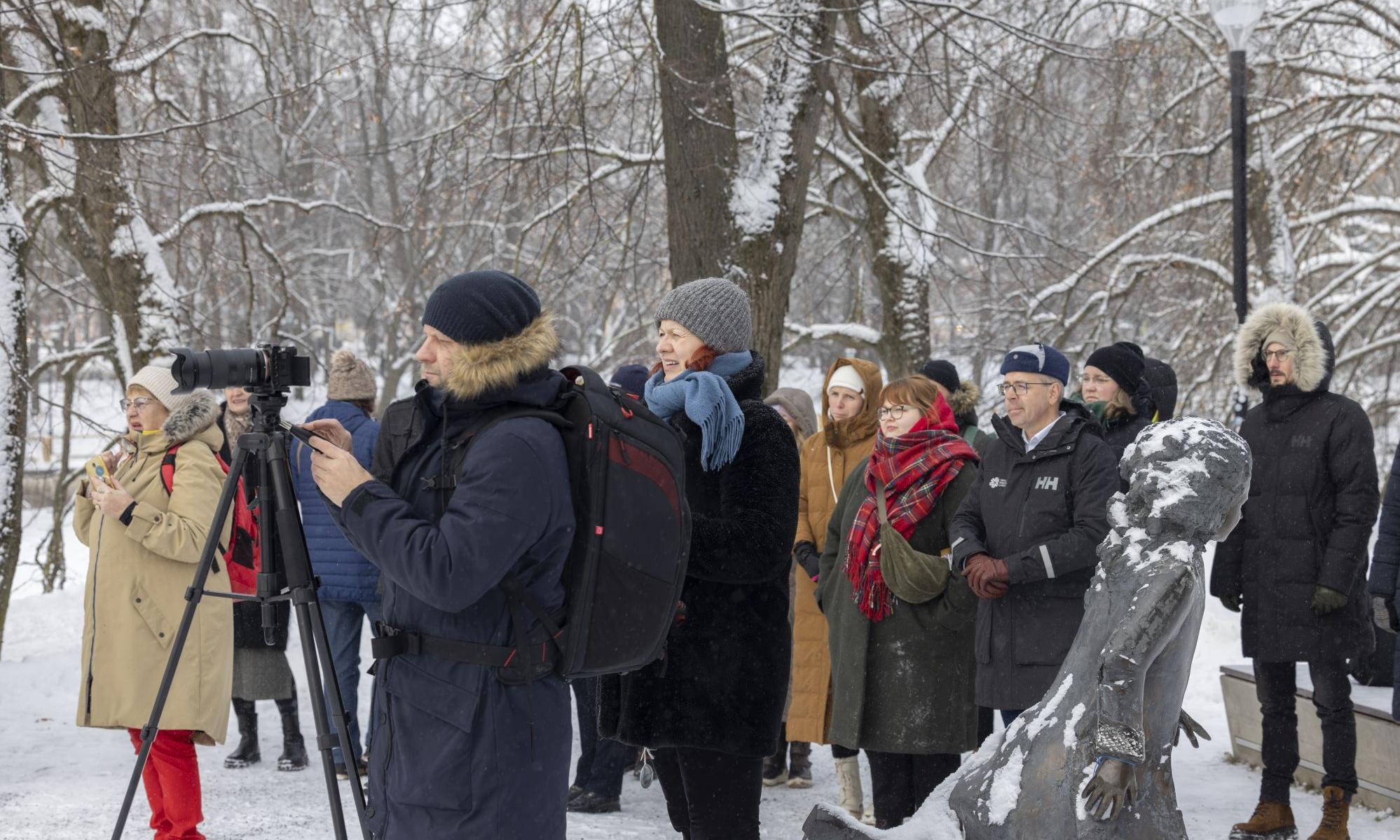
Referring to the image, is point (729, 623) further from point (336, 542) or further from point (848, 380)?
point (336, 542)

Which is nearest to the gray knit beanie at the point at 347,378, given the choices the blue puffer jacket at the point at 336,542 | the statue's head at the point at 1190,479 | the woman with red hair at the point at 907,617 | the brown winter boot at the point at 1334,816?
the blue puffer jacket at the point at 336,542

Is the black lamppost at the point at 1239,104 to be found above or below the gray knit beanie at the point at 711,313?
above

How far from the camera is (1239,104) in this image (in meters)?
8.63

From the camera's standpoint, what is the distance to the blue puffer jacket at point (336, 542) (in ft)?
20.1

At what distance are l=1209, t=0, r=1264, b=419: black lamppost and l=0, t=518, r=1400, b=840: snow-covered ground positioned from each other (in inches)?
101

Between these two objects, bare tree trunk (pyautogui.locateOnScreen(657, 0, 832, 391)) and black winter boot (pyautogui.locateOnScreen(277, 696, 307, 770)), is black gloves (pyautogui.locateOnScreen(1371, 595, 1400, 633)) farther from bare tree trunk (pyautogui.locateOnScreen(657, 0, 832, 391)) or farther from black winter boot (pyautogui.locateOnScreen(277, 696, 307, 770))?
black winter boot (pyautogui.locateOnScreen(277, 696, 307, 770))

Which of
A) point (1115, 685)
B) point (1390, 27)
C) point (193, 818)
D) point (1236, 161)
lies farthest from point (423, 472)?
point (1390, 27)

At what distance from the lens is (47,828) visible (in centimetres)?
534

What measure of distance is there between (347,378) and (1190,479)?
4313 mm

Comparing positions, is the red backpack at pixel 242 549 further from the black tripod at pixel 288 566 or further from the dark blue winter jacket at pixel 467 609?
the dark blue winter jacket at pixel 467 609

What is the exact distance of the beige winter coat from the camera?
180 inches

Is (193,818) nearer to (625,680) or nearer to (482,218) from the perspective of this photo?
(625,680)

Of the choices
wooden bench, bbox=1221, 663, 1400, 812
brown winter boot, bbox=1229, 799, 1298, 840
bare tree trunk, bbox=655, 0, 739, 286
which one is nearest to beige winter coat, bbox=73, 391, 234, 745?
bare tree trunk, bbox=655, 0, 739, 286

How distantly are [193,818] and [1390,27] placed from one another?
11884mm
